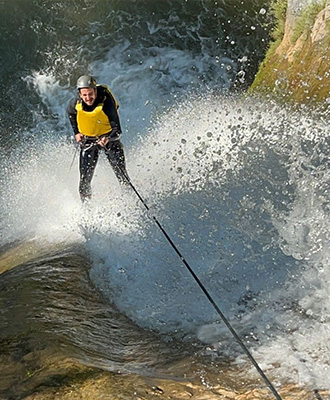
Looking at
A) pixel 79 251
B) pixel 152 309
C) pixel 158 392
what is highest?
pixel 79 251

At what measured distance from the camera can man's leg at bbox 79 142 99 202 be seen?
25.2ft

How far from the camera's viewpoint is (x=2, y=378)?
3.55 meters

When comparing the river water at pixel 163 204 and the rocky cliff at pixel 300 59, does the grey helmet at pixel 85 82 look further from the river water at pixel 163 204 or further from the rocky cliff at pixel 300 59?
the rocky cliff at pixel 300 59

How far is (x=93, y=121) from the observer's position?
7.23m

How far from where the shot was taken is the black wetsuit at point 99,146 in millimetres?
7223

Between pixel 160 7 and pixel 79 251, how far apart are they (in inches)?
318

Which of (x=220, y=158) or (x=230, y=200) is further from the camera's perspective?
(x=220, y=158)

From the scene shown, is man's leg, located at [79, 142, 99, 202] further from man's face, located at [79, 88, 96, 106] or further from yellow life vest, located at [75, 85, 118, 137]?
man's face, located at [79, 88, 96, 106]

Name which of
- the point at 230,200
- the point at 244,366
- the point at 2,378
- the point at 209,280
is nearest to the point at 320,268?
the point at 209,280

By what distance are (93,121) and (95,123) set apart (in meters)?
0.05

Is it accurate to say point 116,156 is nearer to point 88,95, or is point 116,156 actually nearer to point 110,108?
point 110,108

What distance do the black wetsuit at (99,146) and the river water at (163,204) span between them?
38 cm

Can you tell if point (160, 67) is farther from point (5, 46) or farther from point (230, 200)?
point (230, 200)

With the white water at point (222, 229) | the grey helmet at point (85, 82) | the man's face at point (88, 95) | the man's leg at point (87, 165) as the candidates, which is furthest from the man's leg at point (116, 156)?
the grey helmet at point (85, 82)
